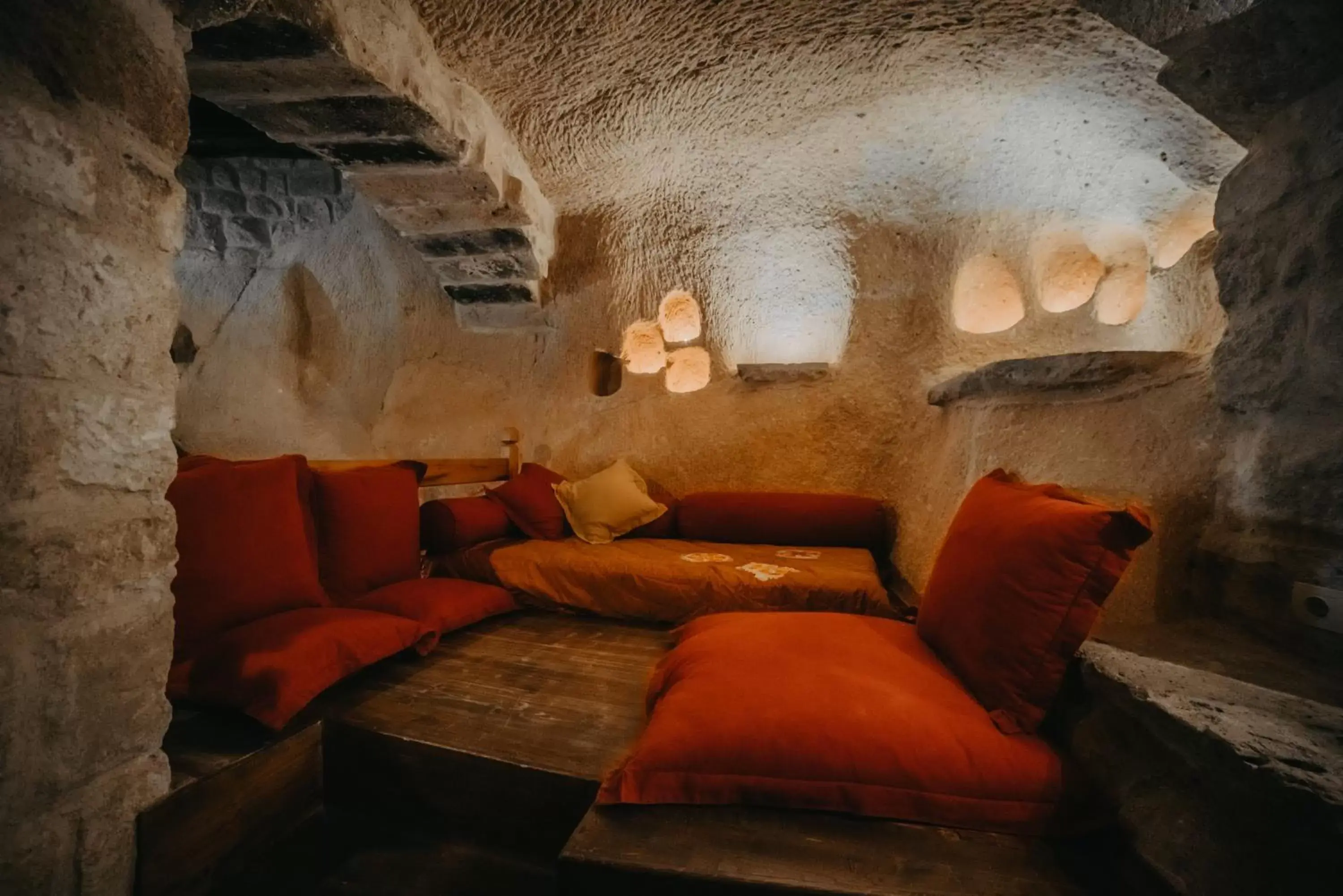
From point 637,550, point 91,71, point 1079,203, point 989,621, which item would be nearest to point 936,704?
point 989,621

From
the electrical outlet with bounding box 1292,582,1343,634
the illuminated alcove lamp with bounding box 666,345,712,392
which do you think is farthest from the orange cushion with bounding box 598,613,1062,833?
the illuminated alcove lamp with bounding box 666,345,712,392

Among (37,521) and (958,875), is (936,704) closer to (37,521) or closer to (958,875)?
(958,875)

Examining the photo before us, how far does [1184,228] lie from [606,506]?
2.58 metres

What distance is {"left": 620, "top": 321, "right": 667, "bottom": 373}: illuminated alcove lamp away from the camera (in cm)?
326

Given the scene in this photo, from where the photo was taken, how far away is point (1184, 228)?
214 centimetres

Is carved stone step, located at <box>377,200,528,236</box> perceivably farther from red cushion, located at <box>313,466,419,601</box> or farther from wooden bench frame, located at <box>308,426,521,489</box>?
red cushion, located at <box>313,466,419,601</box>

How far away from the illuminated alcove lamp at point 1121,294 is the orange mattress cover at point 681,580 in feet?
4.53

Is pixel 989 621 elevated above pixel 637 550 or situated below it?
above

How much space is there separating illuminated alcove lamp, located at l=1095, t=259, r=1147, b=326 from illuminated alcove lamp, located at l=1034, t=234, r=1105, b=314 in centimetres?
5

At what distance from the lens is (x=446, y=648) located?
184 centimetres

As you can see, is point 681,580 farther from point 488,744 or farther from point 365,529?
point 365,529


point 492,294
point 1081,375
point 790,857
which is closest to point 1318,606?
point 1081,375

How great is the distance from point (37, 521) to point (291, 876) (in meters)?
0.91

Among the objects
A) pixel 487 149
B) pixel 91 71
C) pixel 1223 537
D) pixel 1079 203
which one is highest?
pixel 487 149
